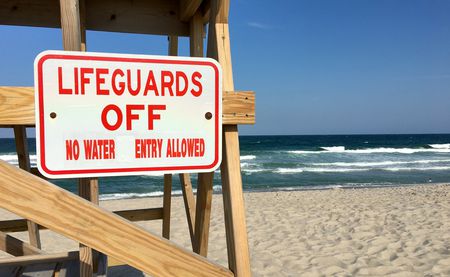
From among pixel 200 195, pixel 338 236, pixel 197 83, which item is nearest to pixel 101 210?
pixel 197 83

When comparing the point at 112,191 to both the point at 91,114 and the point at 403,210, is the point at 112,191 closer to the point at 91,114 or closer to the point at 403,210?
the point at 403,210

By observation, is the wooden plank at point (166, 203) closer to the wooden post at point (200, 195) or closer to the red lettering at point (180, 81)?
the wooden post at point (200, 195)

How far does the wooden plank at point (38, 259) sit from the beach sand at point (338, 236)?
199cm

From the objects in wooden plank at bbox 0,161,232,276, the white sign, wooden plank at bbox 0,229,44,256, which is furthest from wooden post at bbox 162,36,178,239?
wooden plank at bbox 0,161,232,276

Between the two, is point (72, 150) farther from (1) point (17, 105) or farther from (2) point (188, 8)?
(2) point (188, 8)

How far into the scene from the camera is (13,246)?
255cm

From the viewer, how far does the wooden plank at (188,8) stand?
227 cm

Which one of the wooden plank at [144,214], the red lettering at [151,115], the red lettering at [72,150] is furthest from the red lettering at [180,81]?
the wooden plank at [144,214]

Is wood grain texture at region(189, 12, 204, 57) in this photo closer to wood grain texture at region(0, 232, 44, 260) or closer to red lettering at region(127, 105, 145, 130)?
red lettering at region(127, 105, 145, 130)

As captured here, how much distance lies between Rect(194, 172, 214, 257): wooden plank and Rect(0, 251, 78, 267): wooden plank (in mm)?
904

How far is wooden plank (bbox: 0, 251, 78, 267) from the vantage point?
2324 millimetres

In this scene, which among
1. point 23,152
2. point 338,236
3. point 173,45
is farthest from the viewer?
point 338,236

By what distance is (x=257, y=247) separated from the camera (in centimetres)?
550

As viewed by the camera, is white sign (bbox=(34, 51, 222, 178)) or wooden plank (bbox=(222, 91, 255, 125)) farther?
wooden plank (bbox=(222, 91, 255, 125))
